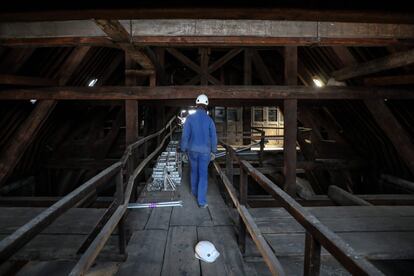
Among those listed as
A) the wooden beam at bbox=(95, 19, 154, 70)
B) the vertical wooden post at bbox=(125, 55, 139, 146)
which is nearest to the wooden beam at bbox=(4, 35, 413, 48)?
the wooden beam at bbox=(95, 19, 154, 70)

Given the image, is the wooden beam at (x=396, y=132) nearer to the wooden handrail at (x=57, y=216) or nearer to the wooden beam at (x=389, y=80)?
the wooden beam at (x=389, y=80)

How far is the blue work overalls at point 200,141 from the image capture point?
170 inches

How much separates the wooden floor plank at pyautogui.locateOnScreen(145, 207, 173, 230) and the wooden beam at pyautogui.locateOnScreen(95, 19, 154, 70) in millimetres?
2315

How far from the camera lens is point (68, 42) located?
147 inches

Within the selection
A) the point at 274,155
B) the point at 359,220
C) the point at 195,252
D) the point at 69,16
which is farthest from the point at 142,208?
the point at 274,155

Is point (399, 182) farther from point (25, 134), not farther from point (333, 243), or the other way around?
point (25, 134)

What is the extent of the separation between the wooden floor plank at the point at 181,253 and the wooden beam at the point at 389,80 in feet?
14.0

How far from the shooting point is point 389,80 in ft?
16.3

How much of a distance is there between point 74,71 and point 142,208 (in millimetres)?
3175

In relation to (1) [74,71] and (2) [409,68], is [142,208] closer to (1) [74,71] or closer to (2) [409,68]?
(1) [74,71]

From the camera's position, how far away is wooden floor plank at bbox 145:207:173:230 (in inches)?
142

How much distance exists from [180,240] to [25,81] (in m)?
3.73

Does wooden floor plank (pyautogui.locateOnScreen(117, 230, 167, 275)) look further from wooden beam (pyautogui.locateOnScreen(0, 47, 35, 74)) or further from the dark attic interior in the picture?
wooden beam (pyautogui.locateOnScreen(0, 47, 35, 74))

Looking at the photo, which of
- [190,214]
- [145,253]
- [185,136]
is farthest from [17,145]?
[145,253]
